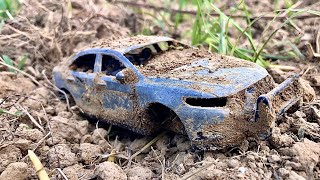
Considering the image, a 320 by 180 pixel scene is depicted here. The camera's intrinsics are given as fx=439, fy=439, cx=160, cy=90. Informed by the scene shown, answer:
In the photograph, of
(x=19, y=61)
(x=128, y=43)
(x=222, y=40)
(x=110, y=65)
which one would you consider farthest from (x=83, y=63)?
(x=222, y=40)

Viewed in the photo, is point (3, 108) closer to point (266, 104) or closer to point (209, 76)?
point (209, 76)

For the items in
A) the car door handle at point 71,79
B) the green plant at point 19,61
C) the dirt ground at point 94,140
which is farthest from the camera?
the green plant at point 19,61

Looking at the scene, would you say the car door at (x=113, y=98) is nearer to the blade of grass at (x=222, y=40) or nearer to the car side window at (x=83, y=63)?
the car side window at (x=83, y=63)

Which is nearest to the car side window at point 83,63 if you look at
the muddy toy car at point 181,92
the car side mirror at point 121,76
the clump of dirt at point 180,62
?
the muddy toy car at point 181,92

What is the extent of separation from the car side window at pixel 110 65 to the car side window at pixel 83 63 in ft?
1.00

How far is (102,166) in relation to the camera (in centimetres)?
438

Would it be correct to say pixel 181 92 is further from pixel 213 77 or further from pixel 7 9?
pixel 7 9

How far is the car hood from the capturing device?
4.33m

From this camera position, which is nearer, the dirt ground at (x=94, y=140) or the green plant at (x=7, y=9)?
the dirt ground at (x=94, y=140)

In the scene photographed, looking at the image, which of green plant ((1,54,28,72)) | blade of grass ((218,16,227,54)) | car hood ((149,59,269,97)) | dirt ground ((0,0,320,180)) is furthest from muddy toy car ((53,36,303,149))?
green plant ((1,54,28,72))

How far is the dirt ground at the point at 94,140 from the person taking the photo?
4.17m

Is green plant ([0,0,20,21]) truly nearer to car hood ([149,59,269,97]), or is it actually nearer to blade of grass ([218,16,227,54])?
blade of grass ([218,16,227,54])

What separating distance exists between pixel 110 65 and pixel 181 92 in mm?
1661

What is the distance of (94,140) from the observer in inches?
205
